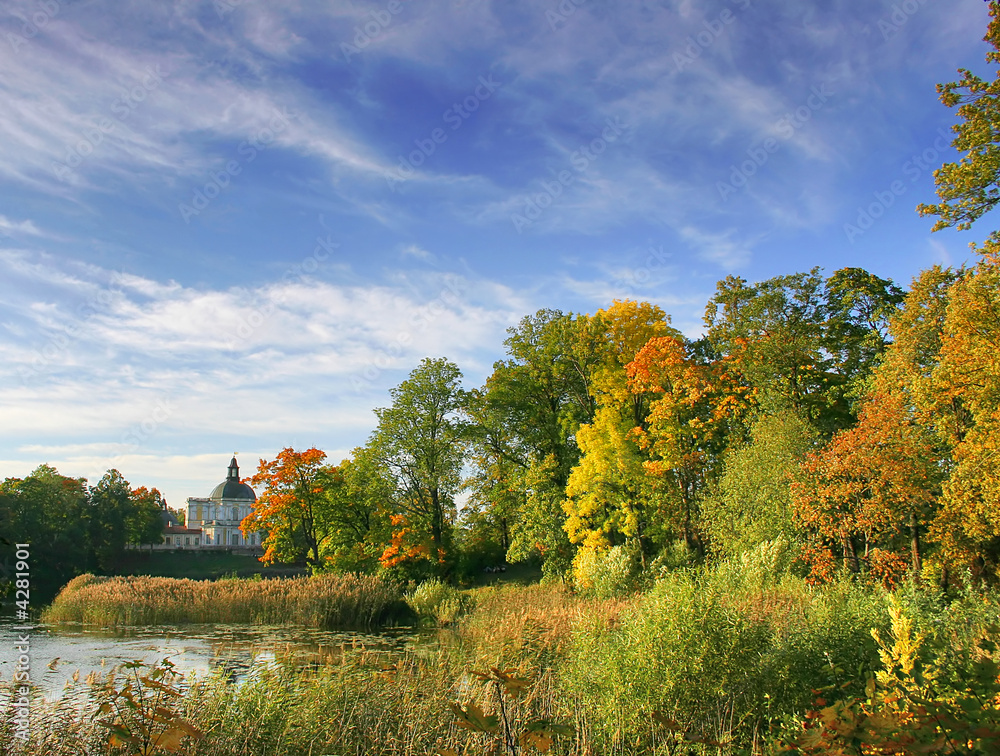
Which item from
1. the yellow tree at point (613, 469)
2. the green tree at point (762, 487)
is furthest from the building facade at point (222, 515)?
the green tree at point (762, 487)

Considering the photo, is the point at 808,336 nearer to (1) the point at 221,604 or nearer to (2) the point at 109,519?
(1) the point at 221,604

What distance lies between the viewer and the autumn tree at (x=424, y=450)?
30.2 meters

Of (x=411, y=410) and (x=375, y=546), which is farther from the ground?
(x=411, y=410)

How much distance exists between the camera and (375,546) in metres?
29.7

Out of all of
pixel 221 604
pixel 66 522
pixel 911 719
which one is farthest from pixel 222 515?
pixel 911 719

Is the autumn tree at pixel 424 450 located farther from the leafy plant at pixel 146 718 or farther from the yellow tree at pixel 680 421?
the leafy plant at pixel 146 718

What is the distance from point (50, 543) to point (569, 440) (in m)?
33.5

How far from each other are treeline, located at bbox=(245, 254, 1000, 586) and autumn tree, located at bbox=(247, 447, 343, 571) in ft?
0.35

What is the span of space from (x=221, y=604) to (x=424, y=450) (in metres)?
12.3

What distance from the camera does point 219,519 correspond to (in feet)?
285

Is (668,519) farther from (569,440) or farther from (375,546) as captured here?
(375,546)

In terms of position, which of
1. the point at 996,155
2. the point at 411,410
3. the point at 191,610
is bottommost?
the point at 191,610

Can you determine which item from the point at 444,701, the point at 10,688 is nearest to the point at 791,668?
the point at 444,701

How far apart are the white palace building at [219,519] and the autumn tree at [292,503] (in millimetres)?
48630
